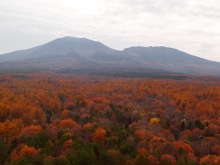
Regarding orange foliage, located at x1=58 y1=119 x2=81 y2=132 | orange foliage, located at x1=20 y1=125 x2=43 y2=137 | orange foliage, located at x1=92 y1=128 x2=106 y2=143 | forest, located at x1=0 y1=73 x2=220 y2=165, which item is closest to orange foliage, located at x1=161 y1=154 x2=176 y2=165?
forest, located at x1=0 y1=73 x2=220 y2=165

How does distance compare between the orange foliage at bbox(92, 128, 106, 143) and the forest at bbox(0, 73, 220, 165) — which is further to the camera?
the orange foliage at bbox(92, 128, 106, 143)

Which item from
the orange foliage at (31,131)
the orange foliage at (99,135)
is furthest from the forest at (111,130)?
the orange foliage at (31,131)

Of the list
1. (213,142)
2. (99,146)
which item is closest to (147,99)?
(213,142)

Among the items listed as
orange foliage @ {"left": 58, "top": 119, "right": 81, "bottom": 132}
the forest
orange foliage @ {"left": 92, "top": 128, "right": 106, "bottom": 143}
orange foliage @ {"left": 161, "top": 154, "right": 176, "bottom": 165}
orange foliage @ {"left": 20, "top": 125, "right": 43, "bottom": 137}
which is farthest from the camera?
orange foliage @ {"left": 58, "top": 119, "right": 81, "bottom": 132}

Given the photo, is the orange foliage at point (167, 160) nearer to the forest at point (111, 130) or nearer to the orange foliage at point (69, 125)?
the forest at point (111, 130)

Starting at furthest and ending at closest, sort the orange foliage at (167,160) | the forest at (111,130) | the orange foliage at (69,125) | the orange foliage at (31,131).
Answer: the orange foliage at (69,125)
the orange foliage at (31,131)
the forest at (111,130)
the orange foliage at (167,160)

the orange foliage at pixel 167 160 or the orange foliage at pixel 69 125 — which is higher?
the orange foliage at pixel 69 125

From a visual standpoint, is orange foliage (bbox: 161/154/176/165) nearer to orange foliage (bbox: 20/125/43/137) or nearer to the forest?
the forest

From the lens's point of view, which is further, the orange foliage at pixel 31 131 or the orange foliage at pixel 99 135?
the orange foliage at pixel 99 135

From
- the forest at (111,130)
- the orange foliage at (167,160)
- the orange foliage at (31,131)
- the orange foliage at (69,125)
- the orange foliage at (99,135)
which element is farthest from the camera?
the orange foliage at (69,125)

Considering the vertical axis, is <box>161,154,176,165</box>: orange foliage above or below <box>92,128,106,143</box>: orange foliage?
below
